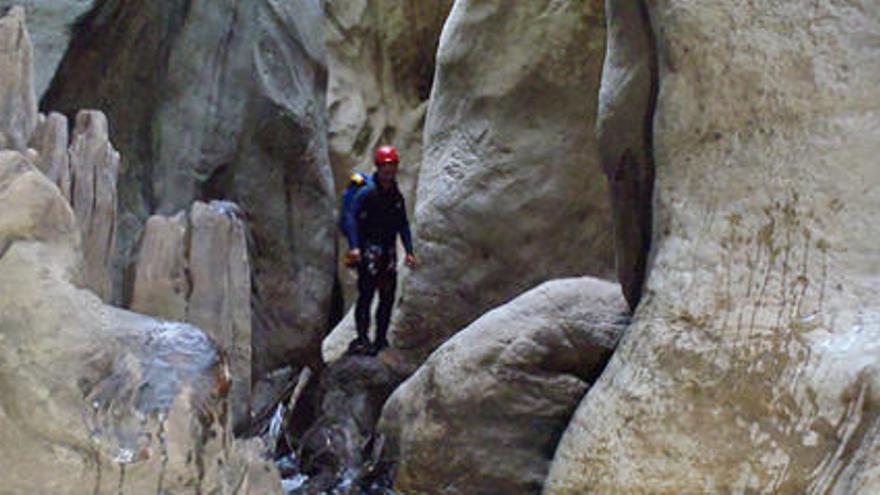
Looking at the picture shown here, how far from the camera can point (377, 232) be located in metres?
7.97

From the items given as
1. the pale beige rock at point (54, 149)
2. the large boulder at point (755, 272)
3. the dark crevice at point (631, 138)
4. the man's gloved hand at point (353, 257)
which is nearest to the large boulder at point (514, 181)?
the man's gloved hand at point (353, 257)

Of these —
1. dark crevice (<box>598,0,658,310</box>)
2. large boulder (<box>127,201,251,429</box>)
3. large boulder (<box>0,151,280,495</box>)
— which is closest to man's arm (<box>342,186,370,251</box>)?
dark crevice (<box>598,0,658,310</box>)

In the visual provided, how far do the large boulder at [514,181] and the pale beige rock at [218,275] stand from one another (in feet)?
15.0

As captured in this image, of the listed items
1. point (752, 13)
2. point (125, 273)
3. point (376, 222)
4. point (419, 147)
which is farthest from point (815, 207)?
point (419, 147)

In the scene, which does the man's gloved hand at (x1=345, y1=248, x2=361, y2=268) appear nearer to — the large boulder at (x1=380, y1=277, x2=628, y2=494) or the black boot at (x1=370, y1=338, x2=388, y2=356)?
the black boot at (x1=370, y1=338, x2=388, y2=356)

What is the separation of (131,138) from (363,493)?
2.31 m

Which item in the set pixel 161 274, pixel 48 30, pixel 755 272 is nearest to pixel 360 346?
pixel 48 30

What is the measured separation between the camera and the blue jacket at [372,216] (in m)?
7.86

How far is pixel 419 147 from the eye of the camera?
1335cm

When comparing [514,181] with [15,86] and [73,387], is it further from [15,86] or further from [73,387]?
[73,387]

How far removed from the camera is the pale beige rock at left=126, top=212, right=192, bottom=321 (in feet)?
12.5

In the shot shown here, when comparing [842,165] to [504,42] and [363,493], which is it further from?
[504,42]

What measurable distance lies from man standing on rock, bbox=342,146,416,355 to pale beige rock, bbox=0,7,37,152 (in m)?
4.32

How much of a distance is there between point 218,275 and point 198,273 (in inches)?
3.2
